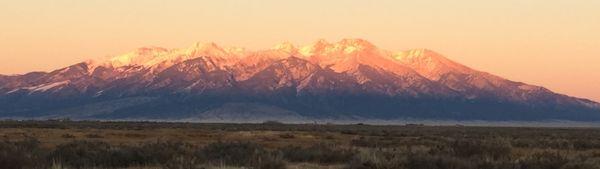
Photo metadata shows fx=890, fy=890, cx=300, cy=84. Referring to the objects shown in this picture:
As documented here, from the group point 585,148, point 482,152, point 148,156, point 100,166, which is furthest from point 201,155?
point 585,148

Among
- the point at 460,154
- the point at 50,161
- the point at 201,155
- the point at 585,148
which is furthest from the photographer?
the point at 585,148

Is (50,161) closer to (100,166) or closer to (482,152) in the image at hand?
(100,166)

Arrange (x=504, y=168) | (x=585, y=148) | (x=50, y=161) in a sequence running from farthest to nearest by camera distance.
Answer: (x=585, y=148)
(x=50, y=161)
(x=504, y=168)

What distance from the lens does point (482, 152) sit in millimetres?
28594

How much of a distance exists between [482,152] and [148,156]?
10.7 meters

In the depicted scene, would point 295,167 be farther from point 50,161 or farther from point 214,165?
point 50,161

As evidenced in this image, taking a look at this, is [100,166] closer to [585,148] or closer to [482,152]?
[482,152]

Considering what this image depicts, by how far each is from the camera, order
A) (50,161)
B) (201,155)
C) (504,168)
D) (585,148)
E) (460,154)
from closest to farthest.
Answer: (504,168)
(50,161)
(201,155)
(460,154)
(585,148)

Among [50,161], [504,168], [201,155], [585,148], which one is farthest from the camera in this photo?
[585,148]

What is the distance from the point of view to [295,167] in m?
24.8

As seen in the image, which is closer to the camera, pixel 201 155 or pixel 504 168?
pixel 504 168

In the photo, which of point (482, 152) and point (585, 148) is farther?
point (585, 148)

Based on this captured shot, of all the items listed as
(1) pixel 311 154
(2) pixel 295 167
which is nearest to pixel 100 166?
(2) pixel 295 167

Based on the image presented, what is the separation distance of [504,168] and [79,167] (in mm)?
10762
